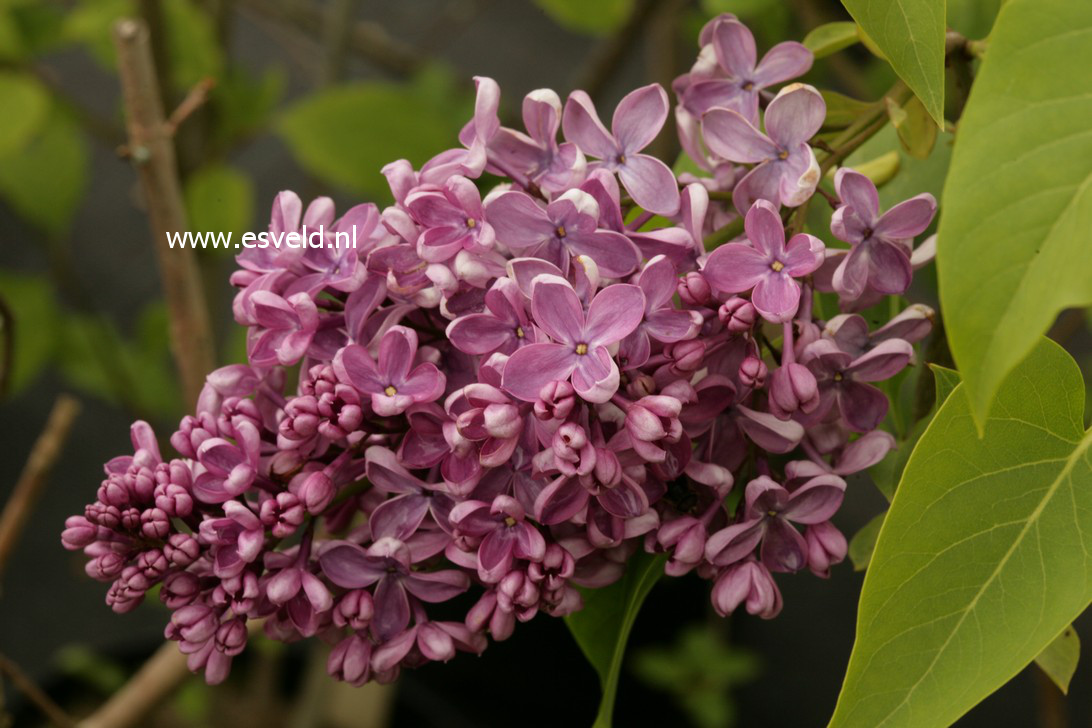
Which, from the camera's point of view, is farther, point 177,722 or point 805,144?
point 177,722

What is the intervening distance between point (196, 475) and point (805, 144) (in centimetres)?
25

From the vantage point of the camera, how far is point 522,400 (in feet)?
1.19

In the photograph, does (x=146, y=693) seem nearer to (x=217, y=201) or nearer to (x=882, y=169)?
(x=217, y=201)

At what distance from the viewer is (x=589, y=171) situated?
417 millimetres

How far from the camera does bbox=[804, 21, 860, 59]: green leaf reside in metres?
0.53

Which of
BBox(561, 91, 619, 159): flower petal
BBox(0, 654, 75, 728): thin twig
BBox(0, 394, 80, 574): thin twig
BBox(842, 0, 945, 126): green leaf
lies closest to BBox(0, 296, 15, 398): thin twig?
BBox(0, 394, 80, 574): thin twig

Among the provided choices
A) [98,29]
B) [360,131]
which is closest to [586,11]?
[360,131]

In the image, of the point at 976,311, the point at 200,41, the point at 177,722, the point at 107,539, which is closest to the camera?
the point at 976,311

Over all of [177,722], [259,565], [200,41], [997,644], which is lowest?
[177,722]

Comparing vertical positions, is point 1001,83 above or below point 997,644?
above

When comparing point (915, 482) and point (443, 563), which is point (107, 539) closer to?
point (443, 563)

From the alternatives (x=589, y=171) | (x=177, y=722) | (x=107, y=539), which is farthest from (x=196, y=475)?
(x=177, y=722)

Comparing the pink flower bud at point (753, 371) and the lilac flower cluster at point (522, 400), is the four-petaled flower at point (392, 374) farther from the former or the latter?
the pink flower bud at point (753, 371)

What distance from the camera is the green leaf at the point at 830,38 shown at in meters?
0.53
